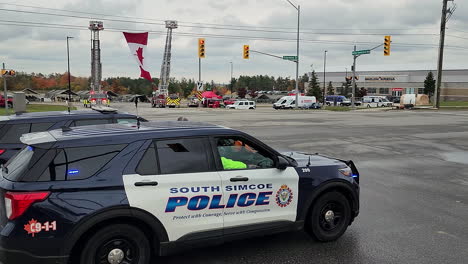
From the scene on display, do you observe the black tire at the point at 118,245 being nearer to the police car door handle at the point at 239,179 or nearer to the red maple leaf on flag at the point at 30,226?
the red maple leaf on flag at the point at 30,226

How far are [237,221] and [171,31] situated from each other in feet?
200

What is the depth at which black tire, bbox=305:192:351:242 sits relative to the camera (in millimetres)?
5074

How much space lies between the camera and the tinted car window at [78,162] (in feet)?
12.1

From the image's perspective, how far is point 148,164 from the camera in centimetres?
405

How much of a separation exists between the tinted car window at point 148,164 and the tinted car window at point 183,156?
0.19 ft

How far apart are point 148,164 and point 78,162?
665mm

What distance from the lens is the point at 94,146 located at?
391cm

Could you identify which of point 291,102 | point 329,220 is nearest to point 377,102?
point 291,102

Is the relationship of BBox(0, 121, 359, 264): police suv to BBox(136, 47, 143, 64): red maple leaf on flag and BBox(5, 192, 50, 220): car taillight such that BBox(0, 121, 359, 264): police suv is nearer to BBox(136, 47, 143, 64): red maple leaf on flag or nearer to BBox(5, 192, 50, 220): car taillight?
BBox(5, 192, 50, 220): car taillight

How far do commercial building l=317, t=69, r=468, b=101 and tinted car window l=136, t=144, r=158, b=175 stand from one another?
10632 centimetres

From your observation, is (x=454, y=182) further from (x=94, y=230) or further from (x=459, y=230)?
(x=94, y=230)

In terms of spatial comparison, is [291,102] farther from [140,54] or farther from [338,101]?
[140,54]

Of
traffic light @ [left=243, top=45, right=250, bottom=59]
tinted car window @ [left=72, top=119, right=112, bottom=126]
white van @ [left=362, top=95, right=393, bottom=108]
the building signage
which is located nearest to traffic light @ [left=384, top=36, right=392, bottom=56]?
traffic light @ [left=243, top=45, right=250, bottom=59]

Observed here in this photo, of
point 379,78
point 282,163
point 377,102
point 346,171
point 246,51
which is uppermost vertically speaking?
point 379,78
